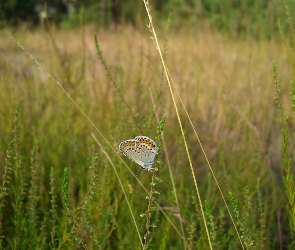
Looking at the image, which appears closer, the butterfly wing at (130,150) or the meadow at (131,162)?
the butterfly wing at (130,150)

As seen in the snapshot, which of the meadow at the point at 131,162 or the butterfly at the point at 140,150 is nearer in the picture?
the butterfly at the point at 140,150

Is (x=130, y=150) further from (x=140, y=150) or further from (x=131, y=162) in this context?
(x=131, y=162)

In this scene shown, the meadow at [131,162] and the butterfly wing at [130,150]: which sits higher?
the butterfly wing at [130,150]

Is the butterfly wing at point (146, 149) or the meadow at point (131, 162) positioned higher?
the butterfly wing at point (146, 149)

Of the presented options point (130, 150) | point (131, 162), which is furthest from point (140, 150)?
point (131, 162)

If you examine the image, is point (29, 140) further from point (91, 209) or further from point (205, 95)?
point (205, 95)
